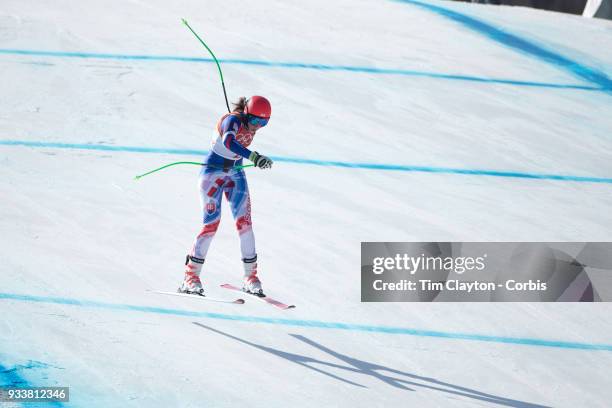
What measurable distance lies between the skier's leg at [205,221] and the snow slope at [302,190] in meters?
0.28

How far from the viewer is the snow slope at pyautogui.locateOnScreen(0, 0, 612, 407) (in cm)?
458

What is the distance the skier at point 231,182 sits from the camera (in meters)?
4.49

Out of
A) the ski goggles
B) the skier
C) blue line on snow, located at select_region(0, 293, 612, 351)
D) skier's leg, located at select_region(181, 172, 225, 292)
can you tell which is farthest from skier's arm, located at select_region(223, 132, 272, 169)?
blue line on snow, located at select_region(0, 293, 612, 351)

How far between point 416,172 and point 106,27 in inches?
144

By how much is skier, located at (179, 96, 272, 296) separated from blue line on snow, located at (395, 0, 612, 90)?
471cm

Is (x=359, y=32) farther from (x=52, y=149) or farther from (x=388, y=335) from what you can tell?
(x=388, y=335)

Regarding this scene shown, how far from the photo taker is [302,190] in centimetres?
637

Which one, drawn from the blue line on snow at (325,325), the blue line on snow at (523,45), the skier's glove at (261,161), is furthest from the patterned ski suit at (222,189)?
the blue line on snow at (523,45)

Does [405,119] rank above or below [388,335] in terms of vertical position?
above

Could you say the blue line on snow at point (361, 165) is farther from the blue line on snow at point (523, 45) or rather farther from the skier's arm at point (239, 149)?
the skier's arm at point (239, 149)

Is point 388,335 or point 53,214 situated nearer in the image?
point 388,335

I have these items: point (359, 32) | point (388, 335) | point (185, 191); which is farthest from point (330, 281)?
point (359, 32)

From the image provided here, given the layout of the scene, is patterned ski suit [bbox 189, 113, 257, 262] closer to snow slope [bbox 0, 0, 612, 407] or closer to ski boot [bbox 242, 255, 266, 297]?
ski boot [bbox 242, 255, 266, 297]

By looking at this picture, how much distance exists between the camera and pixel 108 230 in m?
5.68
